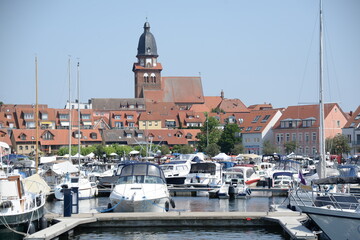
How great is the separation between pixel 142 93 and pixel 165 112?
24.2 metres

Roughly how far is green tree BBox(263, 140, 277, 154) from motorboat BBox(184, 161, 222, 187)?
50.4m

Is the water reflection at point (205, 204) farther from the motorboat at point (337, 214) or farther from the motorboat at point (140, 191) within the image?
the motorboat at point (337, 214)

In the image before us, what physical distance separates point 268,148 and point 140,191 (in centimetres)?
8192

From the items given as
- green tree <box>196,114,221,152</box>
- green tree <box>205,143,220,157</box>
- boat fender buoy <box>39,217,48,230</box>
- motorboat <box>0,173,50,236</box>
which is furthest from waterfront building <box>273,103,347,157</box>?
boat fender buoy <box>39,217,48,230</box>

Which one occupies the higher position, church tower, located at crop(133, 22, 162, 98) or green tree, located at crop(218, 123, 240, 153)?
church tower, located at crop(133, 22, 162, 98)

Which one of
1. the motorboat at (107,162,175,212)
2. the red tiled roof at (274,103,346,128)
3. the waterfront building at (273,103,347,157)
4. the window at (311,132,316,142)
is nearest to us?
the motorboat at (107,162,175,212)

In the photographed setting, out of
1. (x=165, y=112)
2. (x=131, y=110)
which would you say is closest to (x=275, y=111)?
(x=165, y=112)

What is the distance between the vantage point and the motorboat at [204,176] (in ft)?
189

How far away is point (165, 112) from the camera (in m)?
170

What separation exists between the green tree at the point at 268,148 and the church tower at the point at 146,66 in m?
76.0

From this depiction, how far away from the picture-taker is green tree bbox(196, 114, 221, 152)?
132m

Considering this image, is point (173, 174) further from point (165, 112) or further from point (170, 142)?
point (165, 112)

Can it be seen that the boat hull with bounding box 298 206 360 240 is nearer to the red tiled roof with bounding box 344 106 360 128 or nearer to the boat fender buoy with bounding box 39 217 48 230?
the boat fender buoy with bounding box 39 217 48 230

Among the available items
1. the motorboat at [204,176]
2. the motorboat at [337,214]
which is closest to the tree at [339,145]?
the motorboat at [204,176]
